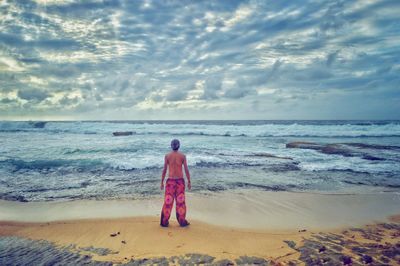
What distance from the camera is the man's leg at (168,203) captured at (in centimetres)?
550

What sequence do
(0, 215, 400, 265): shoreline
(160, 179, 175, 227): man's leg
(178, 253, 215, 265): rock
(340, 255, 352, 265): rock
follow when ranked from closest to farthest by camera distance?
1. (340, 255, 352, 265): rock
2. (178, 253, 215, 265): rock
3. (0, 215, 400, 265): shoreline
4. (160, 179, 175, 227): man's leg

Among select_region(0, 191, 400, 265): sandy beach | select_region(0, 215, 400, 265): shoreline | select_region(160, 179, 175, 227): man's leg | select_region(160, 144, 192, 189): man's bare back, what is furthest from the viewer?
select_region(160, 144, 192, 189): man's bare back

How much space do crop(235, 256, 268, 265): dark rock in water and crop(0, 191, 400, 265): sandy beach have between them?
14 mm

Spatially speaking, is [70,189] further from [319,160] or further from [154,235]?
[319,160]

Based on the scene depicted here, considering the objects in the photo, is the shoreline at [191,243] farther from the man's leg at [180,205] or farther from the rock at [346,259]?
the man's leg at [180,205]

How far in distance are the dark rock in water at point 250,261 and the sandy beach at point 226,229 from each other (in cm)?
1

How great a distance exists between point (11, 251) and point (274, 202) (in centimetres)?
565

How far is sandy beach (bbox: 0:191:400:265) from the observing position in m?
4.22

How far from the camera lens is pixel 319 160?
15.0 m

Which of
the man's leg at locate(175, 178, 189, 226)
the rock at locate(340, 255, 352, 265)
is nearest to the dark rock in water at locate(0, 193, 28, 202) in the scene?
the man's leg at locate(175, 178, 189, 226)

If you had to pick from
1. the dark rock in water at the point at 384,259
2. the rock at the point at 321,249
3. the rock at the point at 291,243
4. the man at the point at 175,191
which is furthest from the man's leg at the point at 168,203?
the dark rock in water at the point at 384,259

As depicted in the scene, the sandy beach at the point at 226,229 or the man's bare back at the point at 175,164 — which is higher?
the man's bare back at the point at 175,164

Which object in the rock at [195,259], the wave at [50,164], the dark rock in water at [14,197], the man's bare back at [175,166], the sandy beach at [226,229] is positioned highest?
the man's bare back at [175,166]

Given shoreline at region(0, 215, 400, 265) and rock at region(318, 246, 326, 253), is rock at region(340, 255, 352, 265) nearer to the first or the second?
shoreline at region(0, 215, 400, 265)
